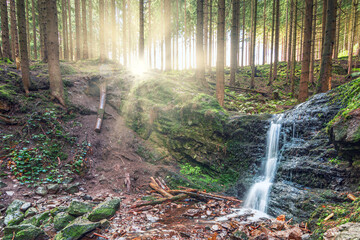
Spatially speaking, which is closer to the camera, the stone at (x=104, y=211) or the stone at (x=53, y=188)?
the stone at (x=104, y=211)

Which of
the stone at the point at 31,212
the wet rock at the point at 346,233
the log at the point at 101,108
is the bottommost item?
the stone at the point at 31,212

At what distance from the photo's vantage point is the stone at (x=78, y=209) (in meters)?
4.19

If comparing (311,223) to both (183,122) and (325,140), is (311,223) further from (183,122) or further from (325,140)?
(183,122)

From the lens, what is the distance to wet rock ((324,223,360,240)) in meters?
2.29

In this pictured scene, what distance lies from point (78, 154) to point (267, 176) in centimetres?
760

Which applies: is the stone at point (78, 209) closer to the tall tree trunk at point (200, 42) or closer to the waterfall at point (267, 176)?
the waterfall at point (267, 176)

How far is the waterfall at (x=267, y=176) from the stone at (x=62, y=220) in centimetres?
540

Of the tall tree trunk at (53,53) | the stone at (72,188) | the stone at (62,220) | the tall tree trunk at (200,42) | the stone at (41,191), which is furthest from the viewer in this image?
the tall tree trunk at (200,42)

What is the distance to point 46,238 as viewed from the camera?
3.58 metres

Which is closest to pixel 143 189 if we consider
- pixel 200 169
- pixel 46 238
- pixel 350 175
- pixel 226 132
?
pixel 200 169

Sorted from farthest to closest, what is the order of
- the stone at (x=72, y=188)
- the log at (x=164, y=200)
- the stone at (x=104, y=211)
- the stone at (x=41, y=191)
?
the stone at (x=72, y=188), the log at (x=164, y=200), the stone at (x=41, y=191), the stone at (x=104, y=211)

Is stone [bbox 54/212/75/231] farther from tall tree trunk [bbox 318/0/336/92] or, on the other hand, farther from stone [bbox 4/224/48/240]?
tall tree trunk [bbox 318/0/336/92]

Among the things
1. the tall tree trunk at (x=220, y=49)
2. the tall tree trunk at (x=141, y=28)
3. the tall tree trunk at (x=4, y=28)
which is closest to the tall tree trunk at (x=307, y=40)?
the tall tree trunk at (x=220, y=49)

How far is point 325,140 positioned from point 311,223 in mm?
2948
